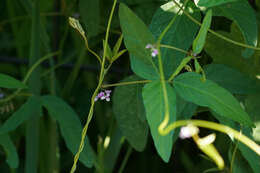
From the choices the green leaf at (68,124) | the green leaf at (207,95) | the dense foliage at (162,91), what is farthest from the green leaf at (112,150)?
the green leaf at (207,95)

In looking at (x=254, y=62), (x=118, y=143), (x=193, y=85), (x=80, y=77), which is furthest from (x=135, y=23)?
(x=80, y=77)

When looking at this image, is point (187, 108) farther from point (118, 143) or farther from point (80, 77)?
point (80, 77)

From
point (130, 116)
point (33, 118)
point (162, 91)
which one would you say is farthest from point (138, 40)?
point (33, 118)

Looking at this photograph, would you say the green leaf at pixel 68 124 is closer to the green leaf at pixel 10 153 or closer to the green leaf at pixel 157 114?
the green leaf at pixel 10 153

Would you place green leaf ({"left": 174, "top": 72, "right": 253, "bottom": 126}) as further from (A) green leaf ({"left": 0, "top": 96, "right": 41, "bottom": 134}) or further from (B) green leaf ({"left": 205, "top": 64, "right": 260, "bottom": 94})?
(A) green leaf ({"left": 0, "top": 96, "right": 41, "bottom": 134})

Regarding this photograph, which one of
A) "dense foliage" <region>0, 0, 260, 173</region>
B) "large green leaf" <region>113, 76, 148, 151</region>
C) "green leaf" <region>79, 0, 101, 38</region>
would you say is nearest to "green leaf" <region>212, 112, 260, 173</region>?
"dense foliage" <region>0, 0, 260, 173</region>
